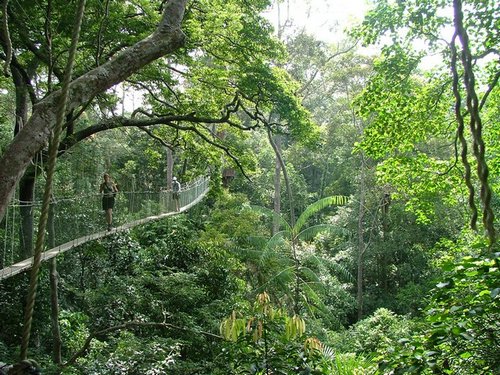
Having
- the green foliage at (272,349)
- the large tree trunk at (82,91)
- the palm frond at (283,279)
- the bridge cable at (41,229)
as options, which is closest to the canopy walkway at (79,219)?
the large tree trunk at (82,91)

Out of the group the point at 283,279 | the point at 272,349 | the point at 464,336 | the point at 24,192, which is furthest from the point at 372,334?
the point at 464,336

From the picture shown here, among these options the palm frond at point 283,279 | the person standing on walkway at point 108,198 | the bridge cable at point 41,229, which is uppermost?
the person standing on walkway at point 108,198

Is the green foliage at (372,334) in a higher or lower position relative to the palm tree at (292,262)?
lower

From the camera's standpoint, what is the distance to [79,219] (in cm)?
628

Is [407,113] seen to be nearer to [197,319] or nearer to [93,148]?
[197,319]

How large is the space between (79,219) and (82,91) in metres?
3.82

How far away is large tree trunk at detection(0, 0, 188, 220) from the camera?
2521 millimetres

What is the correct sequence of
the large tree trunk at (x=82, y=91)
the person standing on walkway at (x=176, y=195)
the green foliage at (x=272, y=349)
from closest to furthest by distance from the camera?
the green foliage at (x=272, y=349) < the large tree trunk at (x=82, y=91) < the person standing on walkway at (x=176, y=195)

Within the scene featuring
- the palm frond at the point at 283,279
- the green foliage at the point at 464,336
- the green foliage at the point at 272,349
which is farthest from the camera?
the palm frond at the point at 283,279

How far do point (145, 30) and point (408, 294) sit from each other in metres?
9.91

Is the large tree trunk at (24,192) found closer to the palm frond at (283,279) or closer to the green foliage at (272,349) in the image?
the green foliage at (272,349)

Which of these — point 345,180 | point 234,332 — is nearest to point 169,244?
point 234,332

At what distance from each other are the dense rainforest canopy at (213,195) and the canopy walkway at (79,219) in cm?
5

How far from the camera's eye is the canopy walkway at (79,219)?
4.65m
